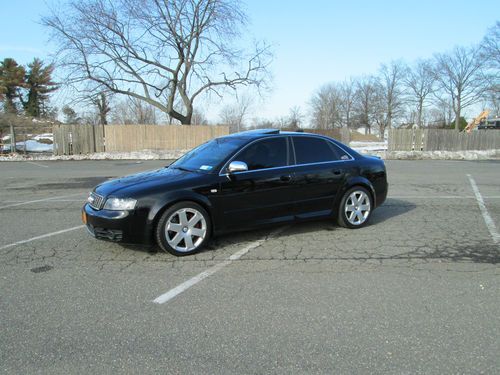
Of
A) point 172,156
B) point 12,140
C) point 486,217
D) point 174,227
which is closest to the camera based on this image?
point 174,227

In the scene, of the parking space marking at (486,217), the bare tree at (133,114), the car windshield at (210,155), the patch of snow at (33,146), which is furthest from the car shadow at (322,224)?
the bare tree at (133,114)

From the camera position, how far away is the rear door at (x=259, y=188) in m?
5.10

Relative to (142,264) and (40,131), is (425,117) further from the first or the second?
(142,264)

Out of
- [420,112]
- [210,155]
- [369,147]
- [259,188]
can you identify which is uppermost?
[420,112]

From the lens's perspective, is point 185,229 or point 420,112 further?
point 420,112

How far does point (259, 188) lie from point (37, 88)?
181 feet

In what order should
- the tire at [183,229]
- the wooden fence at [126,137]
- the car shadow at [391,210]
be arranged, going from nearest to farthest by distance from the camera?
the tire at [183,229] → the car shadow at [391,210] → the wooden fence at [126,137]

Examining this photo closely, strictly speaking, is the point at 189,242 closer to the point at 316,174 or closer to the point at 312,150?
the point at 316,174

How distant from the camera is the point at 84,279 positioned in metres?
4.14

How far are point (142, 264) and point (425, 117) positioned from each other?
77875 millimetres

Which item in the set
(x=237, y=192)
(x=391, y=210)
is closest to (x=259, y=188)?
(x=237, y=192)

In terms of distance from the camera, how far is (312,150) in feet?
19.5

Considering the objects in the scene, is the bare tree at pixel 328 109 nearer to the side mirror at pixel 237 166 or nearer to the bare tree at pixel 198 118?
the bare tree at pixel 198 118

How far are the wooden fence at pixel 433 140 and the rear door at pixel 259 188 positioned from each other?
2421cm
